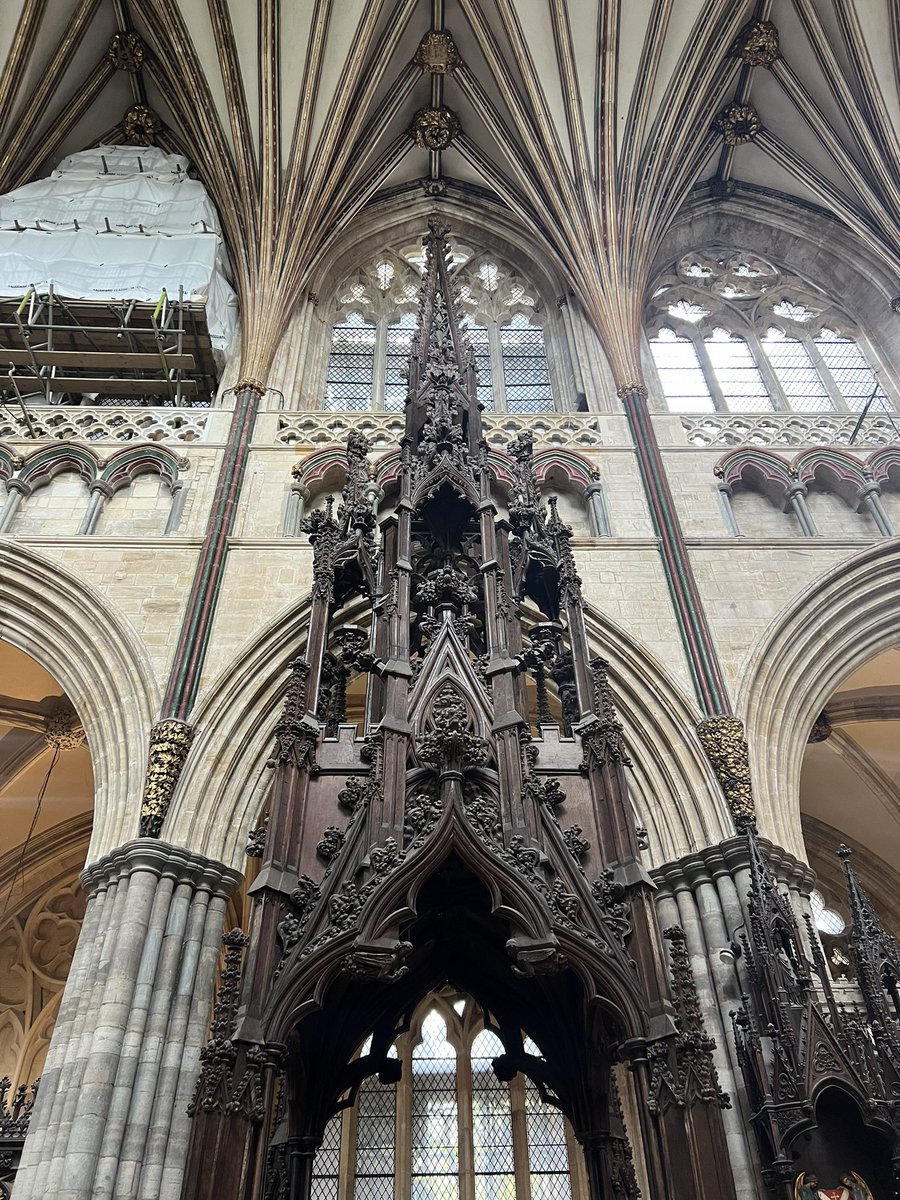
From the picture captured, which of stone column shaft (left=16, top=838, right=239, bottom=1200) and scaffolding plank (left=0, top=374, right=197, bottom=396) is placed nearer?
stone column shaft (left=16, top=838, right=239, bottom=1200)

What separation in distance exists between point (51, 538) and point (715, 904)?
22.9ft

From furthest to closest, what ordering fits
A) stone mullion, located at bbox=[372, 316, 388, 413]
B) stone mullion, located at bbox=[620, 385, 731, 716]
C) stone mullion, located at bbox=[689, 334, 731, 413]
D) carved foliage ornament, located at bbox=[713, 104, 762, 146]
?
carved foliage ornament, located at bbox=[713, 104, 762, 146] → stone mullion, located at bbox=[372, 316, 388, 413] → stone mullion, located at bbox=[689, 334, 731, 413] → stone mullion, located at bbox=[620, 385, 731, 716]

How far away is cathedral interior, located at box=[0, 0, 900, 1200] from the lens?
4.77 metres

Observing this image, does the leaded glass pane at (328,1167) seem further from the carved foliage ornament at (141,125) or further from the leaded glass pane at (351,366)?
the carved foliage ornament at (141,125)

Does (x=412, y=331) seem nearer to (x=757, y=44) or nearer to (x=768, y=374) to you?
(x=768, y=374)

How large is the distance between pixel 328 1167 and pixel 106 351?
983 centimetres

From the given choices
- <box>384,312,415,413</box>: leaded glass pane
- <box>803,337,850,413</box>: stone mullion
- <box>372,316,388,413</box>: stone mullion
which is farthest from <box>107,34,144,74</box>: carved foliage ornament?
<box>803,337,850,413</box>: stone mullion

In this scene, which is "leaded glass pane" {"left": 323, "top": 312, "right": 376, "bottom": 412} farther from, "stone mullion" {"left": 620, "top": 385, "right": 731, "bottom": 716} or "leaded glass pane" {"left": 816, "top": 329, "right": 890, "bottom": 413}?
"leaded glass pane" {"left": 816, "top": 329, "right": 890, "bottom": 413}

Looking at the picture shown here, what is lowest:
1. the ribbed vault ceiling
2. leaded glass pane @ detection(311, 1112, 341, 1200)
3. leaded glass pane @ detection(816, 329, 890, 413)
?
leaded glass pane @ detection(311, 1112, 341, 1200)

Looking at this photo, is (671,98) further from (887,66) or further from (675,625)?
(675,625)

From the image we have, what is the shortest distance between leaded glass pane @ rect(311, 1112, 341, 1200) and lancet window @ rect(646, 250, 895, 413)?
9326mm

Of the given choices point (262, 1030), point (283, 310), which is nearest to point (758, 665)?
point (262, 1030)

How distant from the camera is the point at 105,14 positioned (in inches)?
552

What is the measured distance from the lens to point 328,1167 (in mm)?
9070
